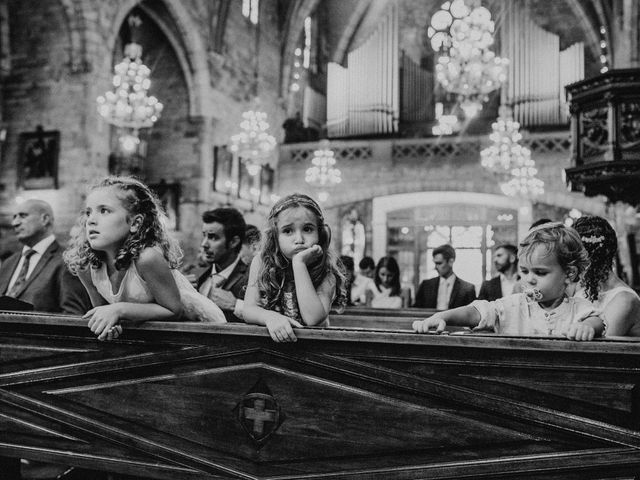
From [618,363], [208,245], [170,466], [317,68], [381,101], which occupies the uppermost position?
[317,68]

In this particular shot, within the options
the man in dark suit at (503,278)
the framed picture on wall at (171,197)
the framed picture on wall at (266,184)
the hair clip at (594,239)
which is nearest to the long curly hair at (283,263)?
the hair clip at (594,239)

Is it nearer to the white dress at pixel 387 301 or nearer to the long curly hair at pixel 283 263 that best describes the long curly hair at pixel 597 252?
the long curly hair at pixel 283 263

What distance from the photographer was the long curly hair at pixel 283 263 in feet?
9.01

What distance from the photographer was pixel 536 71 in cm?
1695

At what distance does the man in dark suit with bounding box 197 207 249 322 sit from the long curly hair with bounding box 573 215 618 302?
6.50 feet

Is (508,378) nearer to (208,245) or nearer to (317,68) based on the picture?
(208,245)

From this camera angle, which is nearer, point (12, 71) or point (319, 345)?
point (319, 345)

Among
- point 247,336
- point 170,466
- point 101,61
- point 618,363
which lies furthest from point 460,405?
point 101,61

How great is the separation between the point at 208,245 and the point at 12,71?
31.4 ft

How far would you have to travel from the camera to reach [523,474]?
2.21 metres

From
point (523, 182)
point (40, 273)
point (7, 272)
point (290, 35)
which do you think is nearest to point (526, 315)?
point (40, 273)

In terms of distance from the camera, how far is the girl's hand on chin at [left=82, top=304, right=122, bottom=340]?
8.25 feet

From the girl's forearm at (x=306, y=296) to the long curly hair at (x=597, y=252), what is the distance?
1180mm

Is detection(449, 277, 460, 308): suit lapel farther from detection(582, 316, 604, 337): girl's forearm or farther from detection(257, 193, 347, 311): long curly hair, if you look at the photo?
detection(582, 316, 604, 337): girl's forearm
